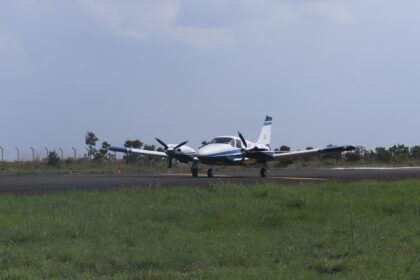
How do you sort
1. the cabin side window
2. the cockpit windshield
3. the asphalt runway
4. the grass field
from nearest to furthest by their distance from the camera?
the grass field
the asphalt runway
the cockpit windshield
the cabin side window

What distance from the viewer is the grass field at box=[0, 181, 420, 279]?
26.8 ft

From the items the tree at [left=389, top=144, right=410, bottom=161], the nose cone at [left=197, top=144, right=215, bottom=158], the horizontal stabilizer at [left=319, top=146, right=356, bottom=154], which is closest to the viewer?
the nose cone at [left=197, top=144, right=215, bottom=158]

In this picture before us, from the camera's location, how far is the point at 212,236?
10.6m

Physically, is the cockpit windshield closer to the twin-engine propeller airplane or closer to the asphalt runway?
the twin-engine propeller airplane

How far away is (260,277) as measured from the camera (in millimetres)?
7656

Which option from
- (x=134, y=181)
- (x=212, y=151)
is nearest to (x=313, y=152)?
(x=212, y=151)

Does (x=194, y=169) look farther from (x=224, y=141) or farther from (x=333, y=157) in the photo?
(x=333, y=157)

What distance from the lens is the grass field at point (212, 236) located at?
8172mm

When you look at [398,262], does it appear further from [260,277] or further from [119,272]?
[119,272]

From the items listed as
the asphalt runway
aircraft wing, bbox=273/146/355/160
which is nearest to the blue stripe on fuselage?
the asphalt runway

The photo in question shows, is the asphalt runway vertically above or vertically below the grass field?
above

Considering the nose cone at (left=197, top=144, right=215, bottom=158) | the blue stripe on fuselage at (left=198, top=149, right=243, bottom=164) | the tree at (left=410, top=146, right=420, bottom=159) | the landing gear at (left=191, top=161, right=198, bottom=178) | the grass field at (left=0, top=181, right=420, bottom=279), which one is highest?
the tree at (left=410, top=146, right=420, bottom=159)

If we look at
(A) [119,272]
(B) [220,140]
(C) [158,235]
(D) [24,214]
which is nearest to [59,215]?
(D) [24,214]

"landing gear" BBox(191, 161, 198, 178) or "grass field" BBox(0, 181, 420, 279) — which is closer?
"grass field" BBox(0, 181, 420, 279)
